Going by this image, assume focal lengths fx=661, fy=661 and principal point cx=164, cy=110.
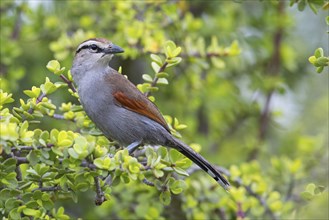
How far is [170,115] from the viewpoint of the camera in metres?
6.89

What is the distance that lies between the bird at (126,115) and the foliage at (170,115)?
0.27ft

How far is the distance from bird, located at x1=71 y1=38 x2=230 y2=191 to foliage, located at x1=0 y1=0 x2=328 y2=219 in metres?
0.08

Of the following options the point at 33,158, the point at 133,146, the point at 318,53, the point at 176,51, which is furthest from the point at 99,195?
the point at 318,53

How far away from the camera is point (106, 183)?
3832 mm

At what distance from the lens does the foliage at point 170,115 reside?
352 centimetres

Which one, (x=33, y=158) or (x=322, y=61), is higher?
(x=322, y=61)

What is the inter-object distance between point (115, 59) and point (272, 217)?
3066 millimetres

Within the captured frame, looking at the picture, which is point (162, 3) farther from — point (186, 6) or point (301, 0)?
point (301, 0)

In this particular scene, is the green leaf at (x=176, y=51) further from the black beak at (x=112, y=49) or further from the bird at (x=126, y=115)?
the black beak at (x=112, y=49)

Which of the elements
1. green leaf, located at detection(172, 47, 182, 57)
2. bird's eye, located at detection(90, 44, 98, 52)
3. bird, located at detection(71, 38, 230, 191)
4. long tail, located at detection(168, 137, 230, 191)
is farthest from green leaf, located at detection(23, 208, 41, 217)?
bird's eye, located at detection(90, 44, 98, 52)

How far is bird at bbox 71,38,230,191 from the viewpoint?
14.3ft

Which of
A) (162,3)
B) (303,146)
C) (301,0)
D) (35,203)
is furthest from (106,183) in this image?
(303,146)

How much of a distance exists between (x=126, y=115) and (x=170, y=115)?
8.04ft

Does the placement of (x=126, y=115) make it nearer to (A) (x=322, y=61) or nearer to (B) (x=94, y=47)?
(B) (x=94, y=47)
